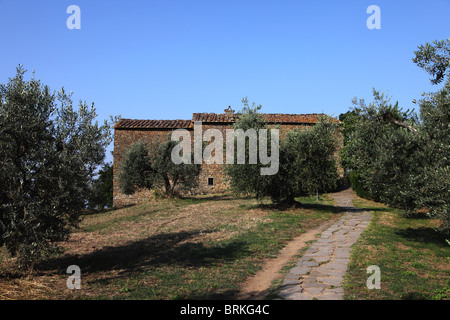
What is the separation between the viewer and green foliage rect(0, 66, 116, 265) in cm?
698

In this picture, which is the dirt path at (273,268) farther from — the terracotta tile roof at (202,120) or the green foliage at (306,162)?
the terracotta tile roof at (202,120)

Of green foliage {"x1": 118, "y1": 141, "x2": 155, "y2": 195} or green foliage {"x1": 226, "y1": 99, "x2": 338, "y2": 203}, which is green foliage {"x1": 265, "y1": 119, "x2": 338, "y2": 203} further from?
green foliage {"x1": 118, "y1": 141, "x2": 155, "y2": 195}

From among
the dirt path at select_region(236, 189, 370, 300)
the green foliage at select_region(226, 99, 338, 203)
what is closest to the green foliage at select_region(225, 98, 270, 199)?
the green foliage at select_region(226, 99, 338, 203)

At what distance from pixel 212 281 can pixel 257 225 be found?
6.24 m

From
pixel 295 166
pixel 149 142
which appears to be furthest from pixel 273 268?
pixel 149 142

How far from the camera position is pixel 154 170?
22703mm

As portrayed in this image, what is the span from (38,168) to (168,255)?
162 inches

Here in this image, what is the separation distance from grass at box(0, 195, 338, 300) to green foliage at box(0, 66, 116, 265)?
3.39 feet

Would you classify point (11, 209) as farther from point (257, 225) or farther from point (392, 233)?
point (392, 233)

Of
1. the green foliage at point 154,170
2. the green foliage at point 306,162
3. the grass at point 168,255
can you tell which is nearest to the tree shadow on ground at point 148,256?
the grass at point 168,255

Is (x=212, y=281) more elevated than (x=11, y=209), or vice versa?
(x=11, y=209)

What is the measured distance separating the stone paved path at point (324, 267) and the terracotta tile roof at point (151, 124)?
1774 cm
